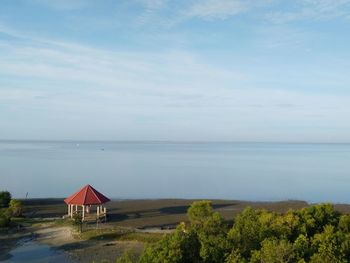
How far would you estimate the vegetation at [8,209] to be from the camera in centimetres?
3460

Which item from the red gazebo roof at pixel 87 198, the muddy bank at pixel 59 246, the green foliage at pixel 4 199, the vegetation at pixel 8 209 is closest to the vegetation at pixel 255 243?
the muddy bank at pixel 59 246

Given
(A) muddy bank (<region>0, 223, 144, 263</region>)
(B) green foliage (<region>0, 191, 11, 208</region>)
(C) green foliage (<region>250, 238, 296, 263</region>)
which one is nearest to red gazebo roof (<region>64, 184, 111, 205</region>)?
(A) muddy bank (<region>0, 223, 144, 263</region>)

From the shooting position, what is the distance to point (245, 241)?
62.4 ft

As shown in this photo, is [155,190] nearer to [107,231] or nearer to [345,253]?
[107,231]

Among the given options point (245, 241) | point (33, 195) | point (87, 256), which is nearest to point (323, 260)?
point (245, 241)

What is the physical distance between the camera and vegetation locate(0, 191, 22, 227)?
3460cm

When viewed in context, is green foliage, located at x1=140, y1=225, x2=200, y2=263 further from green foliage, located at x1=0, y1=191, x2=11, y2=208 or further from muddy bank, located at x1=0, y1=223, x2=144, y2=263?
green foliage, located at x1=0, y1=191, x2=11, y2=208

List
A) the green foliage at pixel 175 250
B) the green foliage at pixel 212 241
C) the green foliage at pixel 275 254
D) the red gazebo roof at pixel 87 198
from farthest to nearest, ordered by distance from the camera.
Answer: the red gazebo roof at pixel 87 198 → the green foliage at pixel 212 241 → the green foliage at pixel 175 250 → the green foliage at pixel 275 254

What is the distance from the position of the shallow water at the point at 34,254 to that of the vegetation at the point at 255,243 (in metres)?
10.8

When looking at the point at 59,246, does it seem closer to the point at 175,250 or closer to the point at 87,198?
the point at 87,198

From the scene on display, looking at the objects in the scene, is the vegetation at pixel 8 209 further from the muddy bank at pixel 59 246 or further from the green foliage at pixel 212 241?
the green foliage at pixel 212 241

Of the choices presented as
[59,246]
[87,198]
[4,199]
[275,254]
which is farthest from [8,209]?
[275,254]

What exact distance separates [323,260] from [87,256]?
51.0ft

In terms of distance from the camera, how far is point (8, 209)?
37531mm
